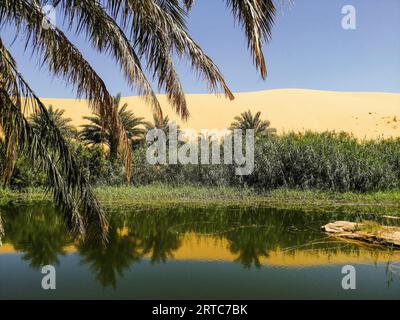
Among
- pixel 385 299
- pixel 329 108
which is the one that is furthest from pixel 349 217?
pixel 329 108

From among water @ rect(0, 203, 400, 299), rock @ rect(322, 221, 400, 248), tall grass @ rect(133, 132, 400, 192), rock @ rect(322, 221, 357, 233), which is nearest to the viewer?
water @ rect(0, 203, 400, 299)

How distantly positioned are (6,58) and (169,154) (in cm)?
2146

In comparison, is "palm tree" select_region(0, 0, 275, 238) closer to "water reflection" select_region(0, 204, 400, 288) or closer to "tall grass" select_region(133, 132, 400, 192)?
"water reflection" select_region(0, 204, 400, 288)

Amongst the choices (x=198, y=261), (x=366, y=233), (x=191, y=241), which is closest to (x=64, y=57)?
(x=198, y=261)

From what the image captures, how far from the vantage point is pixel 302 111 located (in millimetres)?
56188

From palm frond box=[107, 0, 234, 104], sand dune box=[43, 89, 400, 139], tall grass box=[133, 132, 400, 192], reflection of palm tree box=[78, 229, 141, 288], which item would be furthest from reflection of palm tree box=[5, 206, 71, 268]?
sand dune box=[43, 89, 400, 139]

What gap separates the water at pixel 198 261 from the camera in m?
7.84

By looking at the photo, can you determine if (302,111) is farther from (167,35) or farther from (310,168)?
(167,35)

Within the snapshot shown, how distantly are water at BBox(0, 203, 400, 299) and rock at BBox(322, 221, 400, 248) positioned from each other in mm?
524

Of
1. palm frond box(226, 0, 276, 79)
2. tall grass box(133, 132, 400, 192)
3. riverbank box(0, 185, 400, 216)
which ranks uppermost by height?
palm frond box(226, 0, 276, 79)

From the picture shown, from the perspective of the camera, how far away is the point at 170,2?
514cm

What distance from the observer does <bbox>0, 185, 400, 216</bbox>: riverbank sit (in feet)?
61.0

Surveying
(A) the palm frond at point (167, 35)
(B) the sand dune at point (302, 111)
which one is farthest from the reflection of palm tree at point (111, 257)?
(B) the sand dune at point (302, 111)

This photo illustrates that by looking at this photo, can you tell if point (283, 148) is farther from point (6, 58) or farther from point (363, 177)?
point (6, 58)
